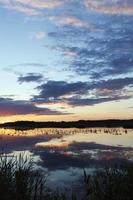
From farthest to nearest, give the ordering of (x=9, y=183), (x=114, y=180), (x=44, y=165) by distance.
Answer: (x=44, y=165)
(x=114, y=180)
(x=9, y=183)

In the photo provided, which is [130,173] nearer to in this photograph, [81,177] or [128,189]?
[128,189]

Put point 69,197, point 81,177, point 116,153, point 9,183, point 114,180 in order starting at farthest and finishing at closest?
point 116,153 < point 81,177 < point 69,197 < point 114,180 < point 9,183

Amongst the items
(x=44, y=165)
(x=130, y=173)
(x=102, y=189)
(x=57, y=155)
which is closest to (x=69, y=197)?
(x=102, y=189)

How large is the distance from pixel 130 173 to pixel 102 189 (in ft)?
3.35

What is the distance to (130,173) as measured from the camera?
39.1 ft

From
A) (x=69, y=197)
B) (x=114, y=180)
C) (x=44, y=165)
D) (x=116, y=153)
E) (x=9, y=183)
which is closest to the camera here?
(x=9, y=183)

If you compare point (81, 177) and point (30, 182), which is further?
point (81, 177)

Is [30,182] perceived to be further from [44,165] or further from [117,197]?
[44,165]

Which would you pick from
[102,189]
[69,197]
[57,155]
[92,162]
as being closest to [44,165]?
[92,162]

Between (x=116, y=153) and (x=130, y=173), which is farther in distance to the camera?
(x=116, y=153)

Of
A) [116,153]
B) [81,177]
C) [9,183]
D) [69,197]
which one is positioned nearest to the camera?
[9,183]

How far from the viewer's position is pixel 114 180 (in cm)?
1223

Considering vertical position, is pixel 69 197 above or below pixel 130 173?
below

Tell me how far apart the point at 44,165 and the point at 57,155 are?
16.4 ft
